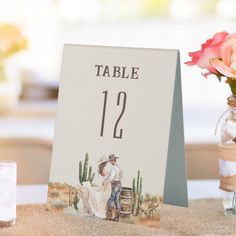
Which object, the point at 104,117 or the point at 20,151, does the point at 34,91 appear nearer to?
the point at 20,151

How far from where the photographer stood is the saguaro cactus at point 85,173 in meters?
1.10

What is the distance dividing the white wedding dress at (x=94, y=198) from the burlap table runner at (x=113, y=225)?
2 cm

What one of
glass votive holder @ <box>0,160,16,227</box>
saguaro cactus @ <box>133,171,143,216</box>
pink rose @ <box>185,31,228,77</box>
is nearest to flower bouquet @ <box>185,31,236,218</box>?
pink rose @ <box>185,31,228,77</box>

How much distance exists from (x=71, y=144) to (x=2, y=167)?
0.16 m

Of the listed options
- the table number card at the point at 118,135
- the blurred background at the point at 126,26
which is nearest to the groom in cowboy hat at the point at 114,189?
the table number card at the point at 118,135

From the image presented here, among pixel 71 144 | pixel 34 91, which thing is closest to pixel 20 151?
pixel 71 144

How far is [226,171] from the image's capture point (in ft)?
3.72

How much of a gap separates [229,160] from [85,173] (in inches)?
10.8

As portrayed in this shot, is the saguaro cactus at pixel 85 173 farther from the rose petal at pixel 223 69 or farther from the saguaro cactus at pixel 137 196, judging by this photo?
the rose petal at pixel 223 69

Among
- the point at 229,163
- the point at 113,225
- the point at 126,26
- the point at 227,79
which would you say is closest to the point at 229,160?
the point at 229,163

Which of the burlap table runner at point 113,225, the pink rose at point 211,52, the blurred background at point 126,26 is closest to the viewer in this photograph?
the burlap table runner at point 113,225

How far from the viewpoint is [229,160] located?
1.13 m

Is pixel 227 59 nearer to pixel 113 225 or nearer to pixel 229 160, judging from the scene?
pixel 229 160

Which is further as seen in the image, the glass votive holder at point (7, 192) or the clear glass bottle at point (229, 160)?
the clear glass bottle at point (229, 160)
